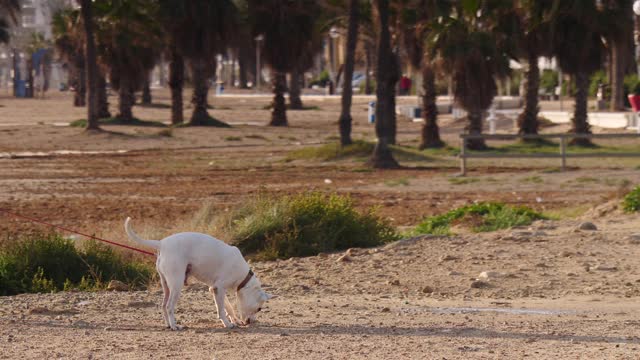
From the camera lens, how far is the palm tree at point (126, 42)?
50500 mm

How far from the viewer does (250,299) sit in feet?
32.7

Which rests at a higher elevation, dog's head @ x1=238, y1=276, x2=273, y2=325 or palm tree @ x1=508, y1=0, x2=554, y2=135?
palm tree @ x1=508, y1=0, x2=554, y2=135

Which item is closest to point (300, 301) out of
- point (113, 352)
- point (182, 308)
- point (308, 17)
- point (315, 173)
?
point (182, 308)

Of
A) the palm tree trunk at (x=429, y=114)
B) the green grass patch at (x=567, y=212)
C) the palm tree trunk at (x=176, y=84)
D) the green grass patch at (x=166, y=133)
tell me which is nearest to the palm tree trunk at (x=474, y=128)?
the palm tree trunk at (x=429, y=114)

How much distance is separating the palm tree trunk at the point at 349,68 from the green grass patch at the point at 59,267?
2195 centimetres

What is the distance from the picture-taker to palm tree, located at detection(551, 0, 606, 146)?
36875 mm

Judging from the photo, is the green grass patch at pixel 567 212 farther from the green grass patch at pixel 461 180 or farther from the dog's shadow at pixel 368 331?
the dog's shadow at pixel 368 331

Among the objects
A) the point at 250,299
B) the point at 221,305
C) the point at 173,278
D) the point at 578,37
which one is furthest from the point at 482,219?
the point at 578,37

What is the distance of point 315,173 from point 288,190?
537cm

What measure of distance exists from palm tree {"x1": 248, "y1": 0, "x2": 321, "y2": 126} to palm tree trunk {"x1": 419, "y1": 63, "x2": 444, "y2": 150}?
11.0m

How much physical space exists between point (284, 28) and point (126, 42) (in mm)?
7134

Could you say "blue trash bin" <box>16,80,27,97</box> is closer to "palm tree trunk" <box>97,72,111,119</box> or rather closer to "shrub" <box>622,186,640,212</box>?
"palm tree trunk" <box>97,72,111,119</box>

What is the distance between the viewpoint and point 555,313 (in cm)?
1079

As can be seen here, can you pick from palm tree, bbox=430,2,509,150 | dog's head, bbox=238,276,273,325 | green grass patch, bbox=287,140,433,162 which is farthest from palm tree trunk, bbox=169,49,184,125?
dog's head, bbox=238,276,273,325
